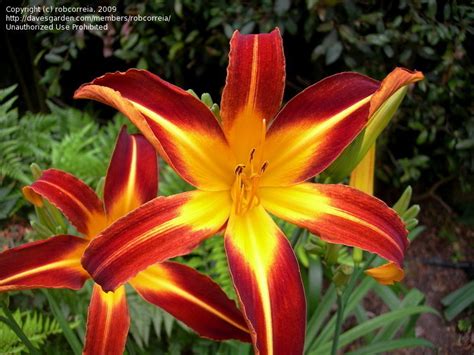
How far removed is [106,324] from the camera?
2.51ft

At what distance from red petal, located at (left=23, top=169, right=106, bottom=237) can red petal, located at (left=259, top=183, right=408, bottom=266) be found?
29 centimetres

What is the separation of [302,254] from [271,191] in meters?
1.15

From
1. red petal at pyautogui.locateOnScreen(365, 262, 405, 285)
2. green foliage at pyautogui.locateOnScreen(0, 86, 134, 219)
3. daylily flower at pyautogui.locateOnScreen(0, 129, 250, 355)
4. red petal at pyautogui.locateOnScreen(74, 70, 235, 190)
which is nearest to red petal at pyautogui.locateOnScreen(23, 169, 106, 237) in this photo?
daylily flower at pyautogui.locateOnScreen(0, 129, 250, 355)

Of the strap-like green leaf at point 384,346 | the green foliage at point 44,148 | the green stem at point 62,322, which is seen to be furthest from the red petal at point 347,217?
the green foliage at point 44,148

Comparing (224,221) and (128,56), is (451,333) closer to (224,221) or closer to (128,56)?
(128,56)

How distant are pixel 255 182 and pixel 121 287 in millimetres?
225

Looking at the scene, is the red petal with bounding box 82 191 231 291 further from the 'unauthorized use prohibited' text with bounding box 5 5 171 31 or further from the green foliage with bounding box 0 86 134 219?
the 'unauthorized use prohibited' text with bounding box 5 5 171 31

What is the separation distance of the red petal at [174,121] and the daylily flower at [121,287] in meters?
0.09

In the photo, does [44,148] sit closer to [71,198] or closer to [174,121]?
[71,198]

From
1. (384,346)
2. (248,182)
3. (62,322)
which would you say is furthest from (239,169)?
(384,346)

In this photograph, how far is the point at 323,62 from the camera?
2.30 m

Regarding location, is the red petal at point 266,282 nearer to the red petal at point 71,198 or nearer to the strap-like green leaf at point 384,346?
the red petal at point 71,198

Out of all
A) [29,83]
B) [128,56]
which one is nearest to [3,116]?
[128,56]

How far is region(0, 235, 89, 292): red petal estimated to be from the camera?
721 millimetres
